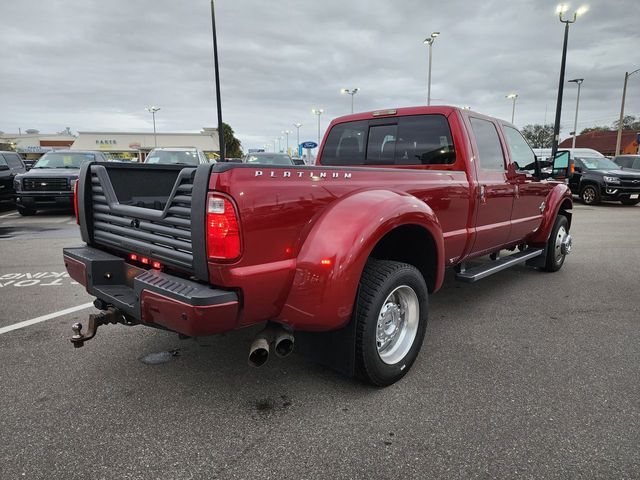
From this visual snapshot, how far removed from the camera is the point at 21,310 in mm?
4242

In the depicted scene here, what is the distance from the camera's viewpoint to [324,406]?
263 centimetres

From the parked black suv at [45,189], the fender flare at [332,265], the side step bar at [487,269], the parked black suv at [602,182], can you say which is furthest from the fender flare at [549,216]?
the parked black suv at [602,182]

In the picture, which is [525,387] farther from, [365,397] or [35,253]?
[35,253]

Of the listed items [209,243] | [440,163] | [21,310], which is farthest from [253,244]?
[21,310]

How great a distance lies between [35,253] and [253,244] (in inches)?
242

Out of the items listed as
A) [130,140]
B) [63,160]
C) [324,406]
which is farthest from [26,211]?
[130,140]

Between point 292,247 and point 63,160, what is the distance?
12324 mm

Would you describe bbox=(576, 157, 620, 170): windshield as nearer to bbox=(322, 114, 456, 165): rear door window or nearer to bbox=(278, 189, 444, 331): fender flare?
bbox=(322, 114, 456, 165): rear door window

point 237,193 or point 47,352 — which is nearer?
point 237,193

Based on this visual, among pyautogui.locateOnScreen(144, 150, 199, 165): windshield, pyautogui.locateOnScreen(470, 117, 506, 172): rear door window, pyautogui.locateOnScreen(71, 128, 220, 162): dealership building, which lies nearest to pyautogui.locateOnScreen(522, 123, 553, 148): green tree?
pyautogui.locateOnScreen(71, 128, 220, 162): dealership building

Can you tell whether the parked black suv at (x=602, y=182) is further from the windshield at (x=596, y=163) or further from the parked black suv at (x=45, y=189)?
the parked black suv at (x=45, y=189)

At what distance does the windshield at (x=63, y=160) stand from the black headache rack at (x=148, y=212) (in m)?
10.3

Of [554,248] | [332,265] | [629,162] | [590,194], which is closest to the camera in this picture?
[332,265]

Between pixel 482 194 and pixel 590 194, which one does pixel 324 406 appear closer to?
pixel 482 194
